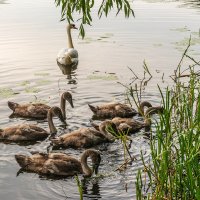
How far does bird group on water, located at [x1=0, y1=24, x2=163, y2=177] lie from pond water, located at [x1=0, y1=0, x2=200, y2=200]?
0.64 feet

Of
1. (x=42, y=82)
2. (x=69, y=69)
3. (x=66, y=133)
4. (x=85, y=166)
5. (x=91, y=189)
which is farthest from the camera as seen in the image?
(x=69, y=69)

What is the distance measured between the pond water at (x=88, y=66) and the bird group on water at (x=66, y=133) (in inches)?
7.6

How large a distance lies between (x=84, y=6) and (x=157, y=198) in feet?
12.5

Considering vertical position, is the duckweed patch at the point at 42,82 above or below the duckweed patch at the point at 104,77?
above

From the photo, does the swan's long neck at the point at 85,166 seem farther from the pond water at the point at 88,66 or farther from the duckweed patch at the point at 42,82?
the duckweed patch at the point at 42,82

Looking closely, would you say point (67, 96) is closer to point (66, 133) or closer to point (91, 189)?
point (66, 133)

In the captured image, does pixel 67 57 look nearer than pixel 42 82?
No

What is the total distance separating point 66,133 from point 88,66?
6.17 m

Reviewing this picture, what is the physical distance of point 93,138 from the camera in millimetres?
10461

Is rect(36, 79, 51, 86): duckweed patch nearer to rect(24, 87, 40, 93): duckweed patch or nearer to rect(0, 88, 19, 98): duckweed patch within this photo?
rect(24, 87, 40, 93): duckweed patch

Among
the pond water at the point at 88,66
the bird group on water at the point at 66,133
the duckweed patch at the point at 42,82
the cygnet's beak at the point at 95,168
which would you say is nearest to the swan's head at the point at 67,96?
the bird group on water at the point at 66,133

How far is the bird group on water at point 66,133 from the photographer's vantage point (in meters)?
9.05

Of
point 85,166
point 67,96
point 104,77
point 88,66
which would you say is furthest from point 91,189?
point 88,66

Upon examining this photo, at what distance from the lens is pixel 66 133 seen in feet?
36.4
